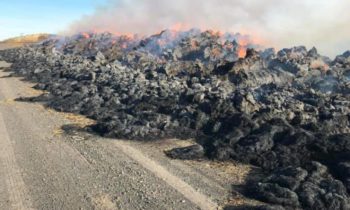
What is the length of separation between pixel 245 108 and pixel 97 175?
42.3 ft

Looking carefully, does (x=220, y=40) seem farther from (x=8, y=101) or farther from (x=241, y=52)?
(x=8, y=101)

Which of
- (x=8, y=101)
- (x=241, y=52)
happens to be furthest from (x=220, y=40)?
(x=8, y=101)

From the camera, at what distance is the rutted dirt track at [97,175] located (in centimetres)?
1712

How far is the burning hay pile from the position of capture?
1930 centimetres

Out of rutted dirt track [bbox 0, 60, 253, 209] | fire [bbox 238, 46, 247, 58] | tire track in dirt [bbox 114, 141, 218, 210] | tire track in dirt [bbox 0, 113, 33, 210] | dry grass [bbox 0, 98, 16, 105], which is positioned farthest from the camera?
fire [bbox 238, 46, 247, 58]

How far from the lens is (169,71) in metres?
47.5

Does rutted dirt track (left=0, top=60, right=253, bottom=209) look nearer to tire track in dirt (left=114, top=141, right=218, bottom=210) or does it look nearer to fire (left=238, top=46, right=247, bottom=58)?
tire track in dirt (left=114, top=141, right=218, bottom=210)

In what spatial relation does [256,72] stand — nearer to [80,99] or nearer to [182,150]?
[80,99]

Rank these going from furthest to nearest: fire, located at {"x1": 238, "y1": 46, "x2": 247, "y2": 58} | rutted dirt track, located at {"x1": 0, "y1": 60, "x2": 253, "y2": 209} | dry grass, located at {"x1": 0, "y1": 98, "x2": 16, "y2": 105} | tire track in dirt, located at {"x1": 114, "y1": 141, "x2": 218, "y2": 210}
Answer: fire, located at {"x1": 238, "y1": 46, "x2": 247, "y2": 58} → dry grass, located at {"x1": 0, "y1": 98, "x2": 16, "y2": 105} → tire track in dirt, located at {"x1": 114, "y1": 141, "x2": 218, "y2": 210} → rutted dirt track, located at {"x1": 0, "y1": 60, "x2": 253, "y2": 209}

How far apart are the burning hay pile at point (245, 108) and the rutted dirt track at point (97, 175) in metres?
1.41

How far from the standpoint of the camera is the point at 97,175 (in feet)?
64.8

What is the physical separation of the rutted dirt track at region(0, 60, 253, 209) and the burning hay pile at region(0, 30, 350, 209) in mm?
1409

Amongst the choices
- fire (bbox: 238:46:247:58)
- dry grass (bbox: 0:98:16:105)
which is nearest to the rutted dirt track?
dry grass (bbox: 0:98:16:105)

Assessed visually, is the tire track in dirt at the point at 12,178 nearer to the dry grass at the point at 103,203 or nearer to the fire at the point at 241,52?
the dry grass at the point at 103,203
